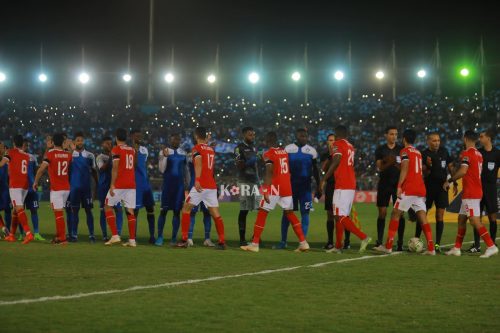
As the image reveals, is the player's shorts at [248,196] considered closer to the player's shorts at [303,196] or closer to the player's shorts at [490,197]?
the player's shorts at [303,196]

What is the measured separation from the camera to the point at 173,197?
1623 centimetres

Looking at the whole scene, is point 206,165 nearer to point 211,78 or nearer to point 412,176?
point 412,176

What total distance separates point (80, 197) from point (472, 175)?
25.3 feet

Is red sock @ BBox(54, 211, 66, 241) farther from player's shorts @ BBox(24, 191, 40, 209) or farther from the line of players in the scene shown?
player's shorts @ BBox(24, 191, 40, 209)

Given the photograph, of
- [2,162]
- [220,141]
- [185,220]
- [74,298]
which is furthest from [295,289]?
[220,141]

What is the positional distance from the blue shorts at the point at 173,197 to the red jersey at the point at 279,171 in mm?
2600

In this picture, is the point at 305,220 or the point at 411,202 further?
the point at 305,220

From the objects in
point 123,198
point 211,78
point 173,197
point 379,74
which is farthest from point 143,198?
point 211,78

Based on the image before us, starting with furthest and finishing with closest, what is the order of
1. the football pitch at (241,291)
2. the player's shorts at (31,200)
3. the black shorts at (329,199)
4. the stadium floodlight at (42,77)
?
the stadium floodlight at (42,77), the player's shorts at (31,200), the black shorts at (329,199), the football pitch at (241,291)

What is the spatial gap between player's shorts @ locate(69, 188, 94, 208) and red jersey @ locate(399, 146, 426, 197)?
648 centimetres

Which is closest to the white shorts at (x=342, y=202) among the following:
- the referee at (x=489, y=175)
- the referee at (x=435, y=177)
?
the referee at (x=435, y=177)

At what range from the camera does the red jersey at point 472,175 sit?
1397 cm

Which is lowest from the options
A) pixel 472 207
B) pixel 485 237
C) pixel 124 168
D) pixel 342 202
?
pixel 485 237

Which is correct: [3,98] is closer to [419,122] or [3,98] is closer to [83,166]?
[419,122]
